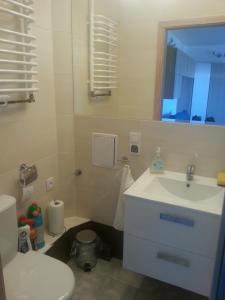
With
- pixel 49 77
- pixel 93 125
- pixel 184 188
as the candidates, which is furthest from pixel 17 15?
pixel 184 188

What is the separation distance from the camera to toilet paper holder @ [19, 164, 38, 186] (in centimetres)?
160

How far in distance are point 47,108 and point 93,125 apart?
0.37 m

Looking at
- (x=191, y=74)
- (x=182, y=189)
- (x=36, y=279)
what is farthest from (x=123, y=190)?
Result: (x=191, y=74)

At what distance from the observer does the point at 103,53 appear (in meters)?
1.84

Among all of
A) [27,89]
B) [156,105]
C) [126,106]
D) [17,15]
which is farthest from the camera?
[126,106]

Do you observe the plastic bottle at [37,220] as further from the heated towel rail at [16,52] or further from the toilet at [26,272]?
the heated towel rail at [16,52]

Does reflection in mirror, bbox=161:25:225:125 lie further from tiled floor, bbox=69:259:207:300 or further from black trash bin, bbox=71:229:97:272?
tiled floor, bbox=69:259:207:300

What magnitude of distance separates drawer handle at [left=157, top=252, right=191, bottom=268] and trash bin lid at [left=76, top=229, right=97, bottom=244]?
28.9 inches

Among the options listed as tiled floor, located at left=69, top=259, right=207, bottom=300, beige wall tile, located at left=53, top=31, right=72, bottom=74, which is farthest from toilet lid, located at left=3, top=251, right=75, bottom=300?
beige wall tile, located at left=53, top=31, right=72, bottom=74

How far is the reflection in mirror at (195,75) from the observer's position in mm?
1553

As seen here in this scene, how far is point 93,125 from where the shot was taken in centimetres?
193

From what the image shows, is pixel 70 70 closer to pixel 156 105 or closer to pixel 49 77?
pixel 49 77

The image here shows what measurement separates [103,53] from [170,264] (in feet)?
4.85

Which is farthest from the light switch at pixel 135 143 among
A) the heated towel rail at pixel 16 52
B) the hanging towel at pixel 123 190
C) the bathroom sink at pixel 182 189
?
the heated towel rail at pixel 16 52
